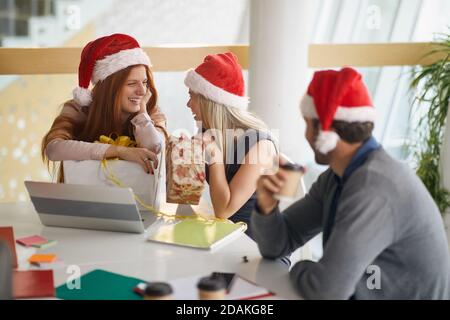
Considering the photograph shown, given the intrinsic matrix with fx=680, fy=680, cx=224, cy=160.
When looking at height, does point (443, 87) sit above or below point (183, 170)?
above

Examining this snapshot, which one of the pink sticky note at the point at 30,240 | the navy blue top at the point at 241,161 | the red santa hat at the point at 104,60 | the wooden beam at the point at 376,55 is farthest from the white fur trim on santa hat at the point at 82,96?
the wooden beam at the point at 376,55

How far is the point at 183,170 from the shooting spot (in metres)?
2.35

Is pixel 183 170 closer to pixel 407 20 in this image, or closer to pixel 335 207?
pixel 335 207

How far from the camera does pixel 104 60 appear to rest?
9.14 feet

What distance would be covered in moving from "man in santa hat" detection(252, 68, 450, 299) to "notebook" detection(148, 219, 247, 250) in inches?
11.6

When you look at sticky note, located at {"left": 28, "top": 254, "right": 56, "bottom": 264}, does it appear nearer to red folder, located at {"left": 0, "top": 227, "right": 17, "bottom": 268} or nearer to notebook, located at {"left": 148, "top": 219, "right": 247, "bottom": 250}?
red folder, located at {"left": 0, "top": 227, "right": 17, "bottom": 268}

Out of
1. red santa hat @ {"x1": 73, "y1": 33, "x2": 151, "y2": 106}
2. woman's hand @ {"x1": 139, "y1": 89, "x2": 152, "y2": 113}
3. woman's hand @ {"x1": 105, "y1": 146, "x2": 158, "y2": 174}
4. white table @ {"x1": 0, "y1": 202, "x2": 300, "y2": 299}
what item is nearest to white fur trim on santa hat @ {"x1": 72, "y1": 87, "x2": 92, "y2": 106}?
red santa hat @ {"x1": 73, "y1": 33, "x2": 151, "y2": 106}

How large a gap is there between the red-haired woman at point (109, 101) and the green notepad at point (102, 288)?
0.88 m

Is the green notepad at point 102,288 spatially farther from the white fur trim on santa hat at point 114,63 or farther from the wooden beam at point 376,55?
the wooden beam at point 376,55

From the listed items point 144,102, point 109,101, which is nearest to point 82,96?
point 109,101

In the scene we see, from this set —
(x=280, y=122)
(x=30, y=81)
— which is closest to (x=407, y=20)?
(x=280, y=122)

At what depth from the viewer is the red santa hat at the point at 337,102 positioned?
69.1 inches
